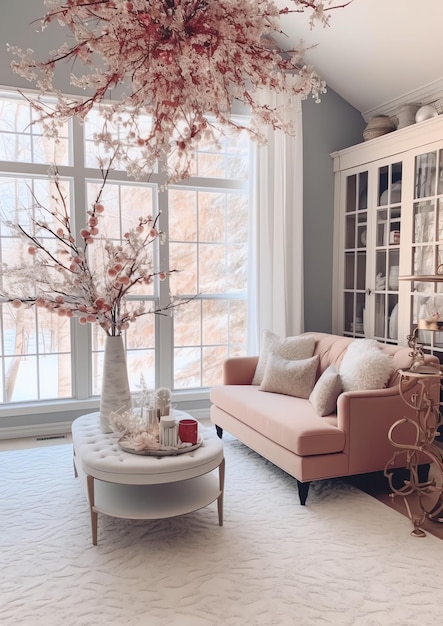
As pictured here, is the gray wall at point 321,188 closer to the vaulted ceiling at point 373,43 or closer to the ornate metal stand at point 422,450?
the vaulted ceiling at point 373,43

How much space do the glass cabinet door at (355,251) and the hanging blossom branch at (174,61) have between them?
136 inches

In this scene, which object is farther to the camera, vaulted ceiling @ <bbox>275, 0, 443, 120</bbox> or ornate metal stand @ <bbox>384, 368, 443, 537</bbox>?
vaulted ceiling @ <bbox>275, 0, 443, 120</bbox>

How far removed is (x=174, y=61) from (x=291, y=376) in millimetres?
2786

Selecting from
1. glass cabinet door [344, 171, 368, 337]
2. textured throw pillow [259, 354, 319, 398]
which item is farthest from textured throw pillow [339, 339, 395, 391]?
glass cabinet door [344, 171, 368, 337]

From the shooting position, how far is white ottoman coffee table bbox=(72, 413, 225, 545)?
2.29 metres

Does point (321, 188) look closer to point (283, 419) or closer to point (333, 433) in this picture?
point (283, 419)

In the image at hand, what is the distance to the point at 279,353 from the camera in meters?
3.80

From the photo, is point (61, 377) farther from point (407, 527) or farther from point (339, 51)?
point (339, 51)

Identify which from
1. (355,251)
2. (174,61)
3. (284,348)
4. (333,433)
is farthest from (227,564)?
(355,251)

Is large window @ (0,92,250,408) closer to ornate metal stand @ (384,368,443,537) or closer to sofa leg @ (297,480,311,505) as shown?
sofa leg @ (297,480,311,505)

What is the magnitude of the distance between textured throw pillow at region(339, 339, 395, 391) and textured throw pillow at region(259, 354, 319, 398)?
13.9 inches

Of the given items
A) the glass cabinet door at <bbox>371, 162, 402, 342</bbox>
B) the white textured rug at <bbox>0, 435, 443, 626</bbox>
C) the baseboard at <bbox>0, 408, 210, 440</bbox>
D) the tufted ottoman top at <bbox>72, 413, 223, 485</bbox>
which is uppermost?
the glass cabinet door at <bbox>371, 162, 402, 342</bbox>

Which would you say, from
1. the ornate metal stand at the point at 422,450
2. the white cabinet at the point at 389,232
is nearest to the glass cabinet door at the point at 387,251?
the white cabinet at the point at 389,232

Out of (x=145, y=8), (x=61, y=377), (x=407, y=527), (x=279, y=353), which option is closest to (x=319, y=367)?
(x=279, y=353)
